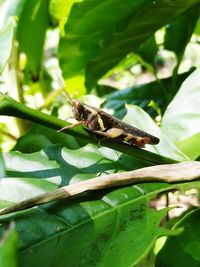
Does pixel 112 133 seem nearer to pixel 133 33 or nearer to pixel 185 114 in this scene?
pixel 185 114

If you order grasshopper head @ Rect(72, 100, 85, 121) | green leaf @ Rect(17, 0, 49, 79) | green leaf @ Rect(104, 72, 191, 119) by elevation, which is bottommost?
grasshopper head @ Rect(72, 100, 85, 121)

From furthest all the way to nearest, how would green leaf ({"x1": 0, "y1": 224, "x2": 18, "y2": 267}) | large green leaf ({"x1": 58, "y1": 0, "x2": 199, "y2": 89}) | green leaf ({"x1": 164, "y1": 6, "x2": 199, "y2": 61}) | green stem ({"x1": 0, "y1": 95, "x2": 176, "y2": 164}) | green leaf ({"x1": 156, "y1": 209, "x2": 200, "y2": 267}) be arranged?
green leaf ({"x1": 164, "y1": 6, "x2": 199, "y2": 61}) → large green leaf ({"x1": 58, "y1": 0, "x2": 199, "y2": 89}) → green leaf ({"x1": 156, "y1": 209, "x2": 200, "y2": 267}) → green stem ({"x1": 0, "y1": 95, "x2": 176, "y2": 164}) → green leaf ({"x1": 0, "y1": 224, "x2": 18, "y2": 267})

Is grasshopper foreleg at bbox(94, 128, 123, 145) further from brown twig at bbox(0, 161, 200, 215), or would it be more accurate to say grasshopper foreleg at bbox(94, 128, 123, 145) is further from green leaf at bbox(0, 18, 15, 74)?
green leaf at bbox(0, 18, 15, 74)

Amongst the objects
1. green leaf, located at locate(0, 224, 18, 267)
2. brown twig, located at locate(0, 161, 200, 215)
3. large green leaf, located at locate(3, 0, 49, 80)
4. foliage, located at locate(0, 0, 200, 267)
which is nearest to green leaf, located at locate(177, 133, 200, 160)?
foliage, located at locate(0, 0, 200, 267)

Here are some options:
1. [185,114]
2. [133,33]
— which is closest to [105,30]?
[133,33]

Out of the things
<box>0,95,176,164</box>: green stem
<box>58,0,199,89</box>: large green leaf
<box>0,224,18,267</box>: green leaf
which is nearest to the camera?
<box>0,224,18,267</box>: green leaf

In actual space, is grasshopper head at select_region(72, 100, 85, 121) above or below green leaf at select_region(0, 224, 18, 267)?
above

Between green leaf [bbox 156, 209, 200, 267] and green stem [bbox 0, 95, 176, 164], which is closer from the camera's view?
green stem [bbox 0, 95, 176, 164]
